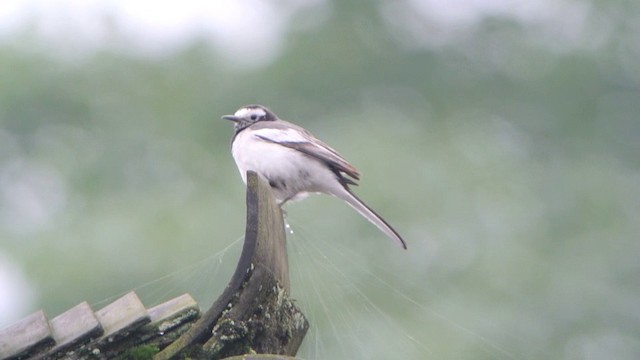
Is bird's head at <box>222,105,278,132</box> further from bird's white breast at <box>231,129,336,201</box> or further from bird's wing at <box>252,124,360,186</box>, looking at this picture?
bird's white breast at <box>231,129,336,201</box>

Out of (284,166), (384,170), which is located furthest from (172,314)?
(384,170)

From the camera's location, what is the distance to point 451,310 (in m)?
9.80

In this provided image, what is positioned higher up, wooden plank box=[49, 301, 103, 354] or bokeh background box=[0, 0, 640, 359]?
bokeh background box=[0, 0, 640, 359]

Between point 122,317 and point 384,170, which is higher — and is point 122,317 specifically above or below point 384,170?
below

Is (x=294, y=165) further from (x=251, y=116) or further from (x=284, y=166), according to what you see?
(x=251, y=116)

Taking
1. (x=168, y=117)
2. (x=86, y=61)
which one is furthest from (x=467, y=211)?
(x=86, y=61)

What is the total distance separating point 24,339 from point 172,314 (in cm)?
39

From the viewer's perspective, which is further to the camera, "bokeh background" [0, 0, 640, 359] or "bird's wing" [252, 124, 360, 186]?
"bokeh background" [0, 0, 640, 359]

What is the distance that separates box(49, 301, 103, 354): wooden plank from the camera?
3342 mm

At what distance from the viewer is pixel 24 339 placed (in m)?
3.35

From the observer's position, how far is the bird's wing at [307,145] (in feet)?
18.9

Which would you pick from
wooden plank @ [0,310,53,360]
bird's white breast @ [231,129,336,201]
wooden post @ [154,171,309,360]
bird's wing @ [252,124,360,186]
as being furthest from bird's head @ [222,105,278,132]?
wooden plank @ [0,310,53,360]

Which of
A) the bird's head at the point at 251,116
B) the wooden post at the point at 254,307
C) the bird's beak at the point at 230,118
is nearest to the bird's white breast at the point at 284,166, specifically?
the bird's beak at the point at 230,118

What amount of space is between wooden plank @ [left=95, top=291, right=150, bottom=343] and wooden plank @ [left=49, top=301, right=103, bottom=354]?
0.09ft
